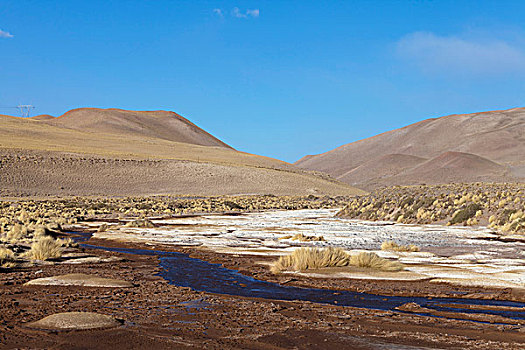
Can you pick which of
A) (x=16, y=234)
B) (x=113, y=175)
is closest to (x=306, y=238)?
(x=16, y=234)

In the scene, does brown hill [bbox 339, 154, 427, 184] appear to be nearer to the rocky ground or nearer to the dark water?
the dark water

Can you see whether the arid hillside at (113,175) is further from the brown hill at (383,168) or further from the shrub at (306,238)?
→ the brown hill at (383,168)

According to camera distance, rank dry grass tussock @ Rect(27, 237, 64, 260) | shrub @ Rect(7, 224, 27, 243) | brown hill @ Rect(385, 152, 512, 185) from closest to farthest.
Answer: dry grass tussock @ Rect(27, 237, 64, 260) < shrub @ Rect(7, 224, 27, 243) < brown hill @ Rect(385, 152, 512, 185)

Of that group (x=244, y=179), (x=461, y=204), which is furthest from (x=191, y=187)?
(x=461, y=204)

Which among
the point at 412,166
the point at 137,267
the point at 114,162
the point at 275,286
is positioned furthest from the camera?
the point at 412,166

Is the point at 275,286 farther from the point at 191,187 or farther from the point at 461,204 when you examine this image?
the point at 191,187

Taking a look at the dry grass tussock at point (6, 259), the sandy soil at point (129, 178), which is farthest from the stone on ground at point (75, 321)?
the sandy soil at point (129, 178)

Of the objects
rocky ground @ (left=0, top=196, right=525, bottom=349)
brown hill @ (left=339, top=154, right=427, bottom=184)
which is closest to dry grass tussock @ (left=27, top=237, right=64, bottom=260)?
rocky ground @ (left=0, top=196, right=525, bottom=349)

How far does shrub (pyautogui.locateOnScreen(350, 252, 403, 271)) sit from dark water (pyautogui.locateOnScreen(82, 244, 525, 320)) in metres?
2.52

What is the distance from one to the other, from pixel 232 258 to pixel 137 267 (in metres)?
3.20

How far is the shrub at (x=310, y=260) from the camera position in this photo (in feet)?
46.8

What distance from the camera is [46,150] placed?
95312 millimetres

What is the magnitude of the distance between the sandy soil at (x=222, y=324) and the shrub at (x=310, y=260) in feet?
7.40

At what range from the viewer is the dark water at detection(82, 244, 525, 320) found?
10345 mm
